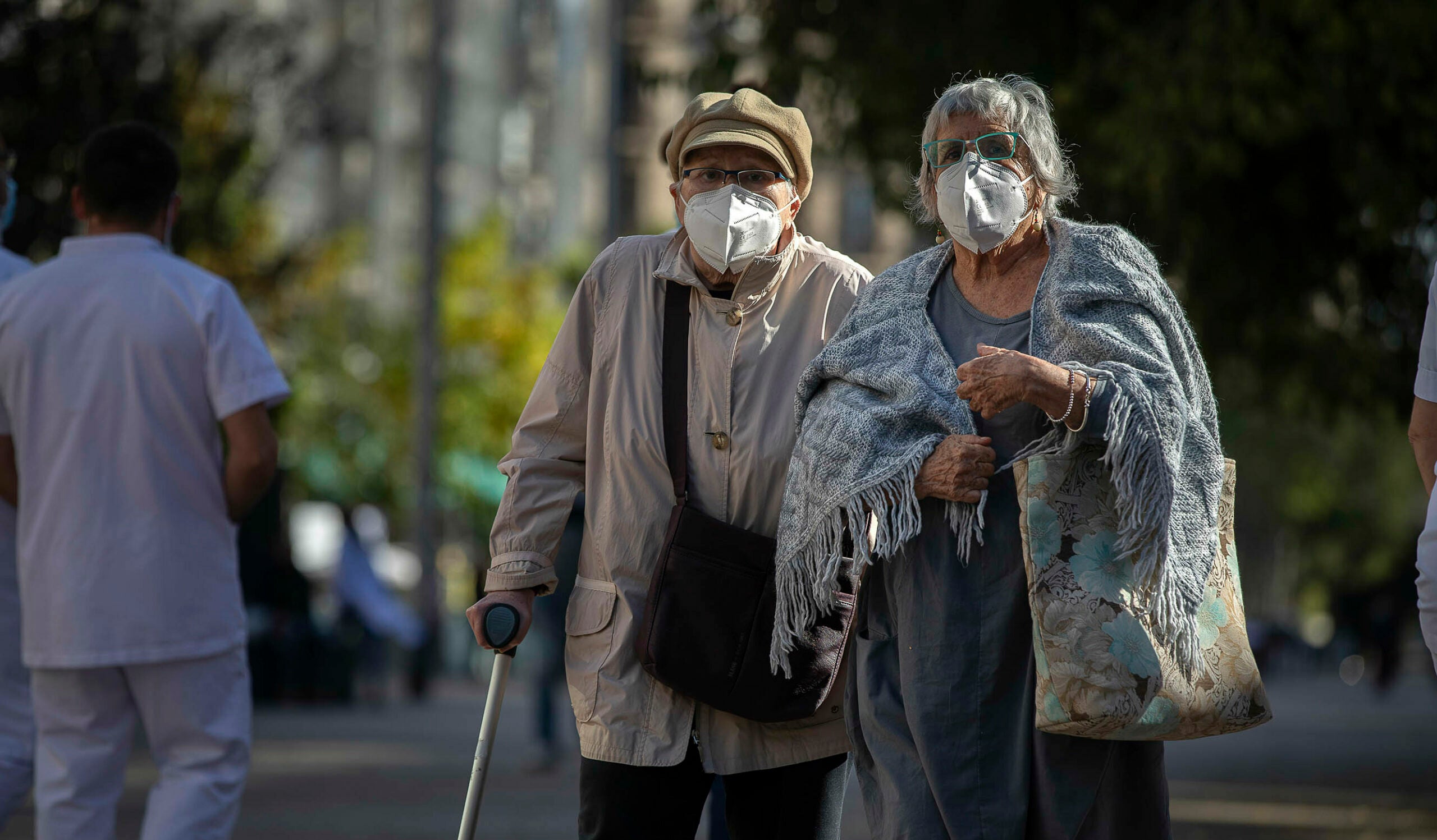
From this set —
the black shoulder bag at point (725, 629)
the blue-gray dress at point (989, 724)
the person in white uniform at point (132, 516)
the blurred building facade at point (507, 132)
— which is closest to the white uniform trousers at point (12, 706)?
the person in white uniform at point (132, 516)

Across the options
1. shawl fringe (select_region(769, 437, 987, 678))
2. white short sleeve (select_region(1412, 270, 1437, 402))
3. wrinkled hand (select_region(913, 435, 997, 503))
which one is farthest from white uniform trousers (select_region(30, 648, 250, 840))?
white short sleeve (select_region(1412, 270, 1437, 402))

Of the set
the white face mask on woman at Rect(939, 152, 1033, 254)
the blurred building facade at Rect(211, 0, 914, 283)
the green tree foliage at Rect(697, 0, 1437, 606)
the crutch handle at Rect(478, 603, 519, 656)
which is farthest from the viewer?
the blurred building facade at Rect(211, 0, 914, 283)

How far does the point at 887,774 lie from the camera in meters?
3.69

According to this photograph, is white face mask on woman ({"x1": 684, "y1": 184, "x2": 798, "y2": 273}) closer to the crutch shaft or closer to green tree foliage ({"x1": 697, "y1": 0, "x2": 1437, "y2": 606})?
the crutch shaft

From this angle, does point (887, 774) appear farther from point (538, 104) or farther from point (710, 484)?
point (538, 104)

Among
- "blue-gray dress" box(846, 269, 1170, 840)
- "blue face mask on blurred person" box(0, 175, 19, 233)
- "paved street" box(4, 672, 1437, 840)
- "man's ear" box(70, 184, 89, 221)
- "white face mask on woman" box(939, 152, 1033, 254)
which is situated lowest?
"paved street" box(4, 672, 1437, 840)

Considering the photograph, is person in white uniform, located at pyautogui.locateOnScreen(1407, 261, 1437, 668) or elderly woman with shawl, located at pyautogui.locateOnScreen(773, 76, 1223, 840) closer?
elderly woman with shawl, located at pyautogui.locateOnScreen(773, 76, 1223, 840)

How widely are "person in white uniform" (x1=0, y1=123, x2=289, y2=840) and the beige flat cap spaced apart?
1352mm

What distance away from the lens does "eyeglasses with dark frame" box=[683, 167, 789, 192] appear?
13.4 feet

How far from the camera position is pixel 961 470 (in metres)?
3.53

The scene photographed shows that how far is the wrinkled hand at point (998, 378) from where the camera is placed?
3.37 metres

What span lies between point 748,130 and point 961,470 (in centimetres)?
96

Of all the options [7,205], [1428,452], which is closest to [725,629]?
[1428,452]

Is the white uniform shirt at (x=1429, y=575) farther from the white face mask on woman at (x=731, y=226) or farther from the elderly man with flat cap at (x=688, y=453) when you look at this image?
the white face mask on woman at (x=731, y=226)
